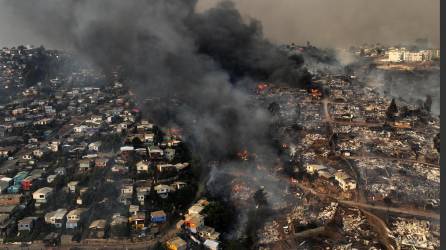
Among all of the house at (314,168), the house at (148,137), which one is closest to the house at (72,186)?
the house at (148,137)

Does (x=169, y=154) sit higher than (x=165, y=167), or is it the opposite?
(x=169, y=154)

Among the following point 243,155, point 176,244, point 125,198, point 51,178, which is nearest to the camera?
point 176,244

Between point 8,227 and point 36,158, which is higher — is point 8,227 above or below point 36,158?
below

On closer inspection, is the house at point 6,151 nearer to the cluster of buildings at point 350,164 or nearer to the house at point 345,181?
the cluster of buildings at point 350,164

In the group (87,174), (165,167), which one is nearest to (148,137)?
(165,167)

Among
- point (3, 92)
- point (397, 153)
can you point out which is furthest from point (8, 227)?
point (3, 92)

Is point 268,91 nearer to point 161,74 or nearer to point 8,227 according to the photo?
point 161,74

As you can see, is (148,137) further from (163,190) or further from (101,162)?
(163,190)

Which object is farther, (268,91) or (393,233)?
(268,91)
